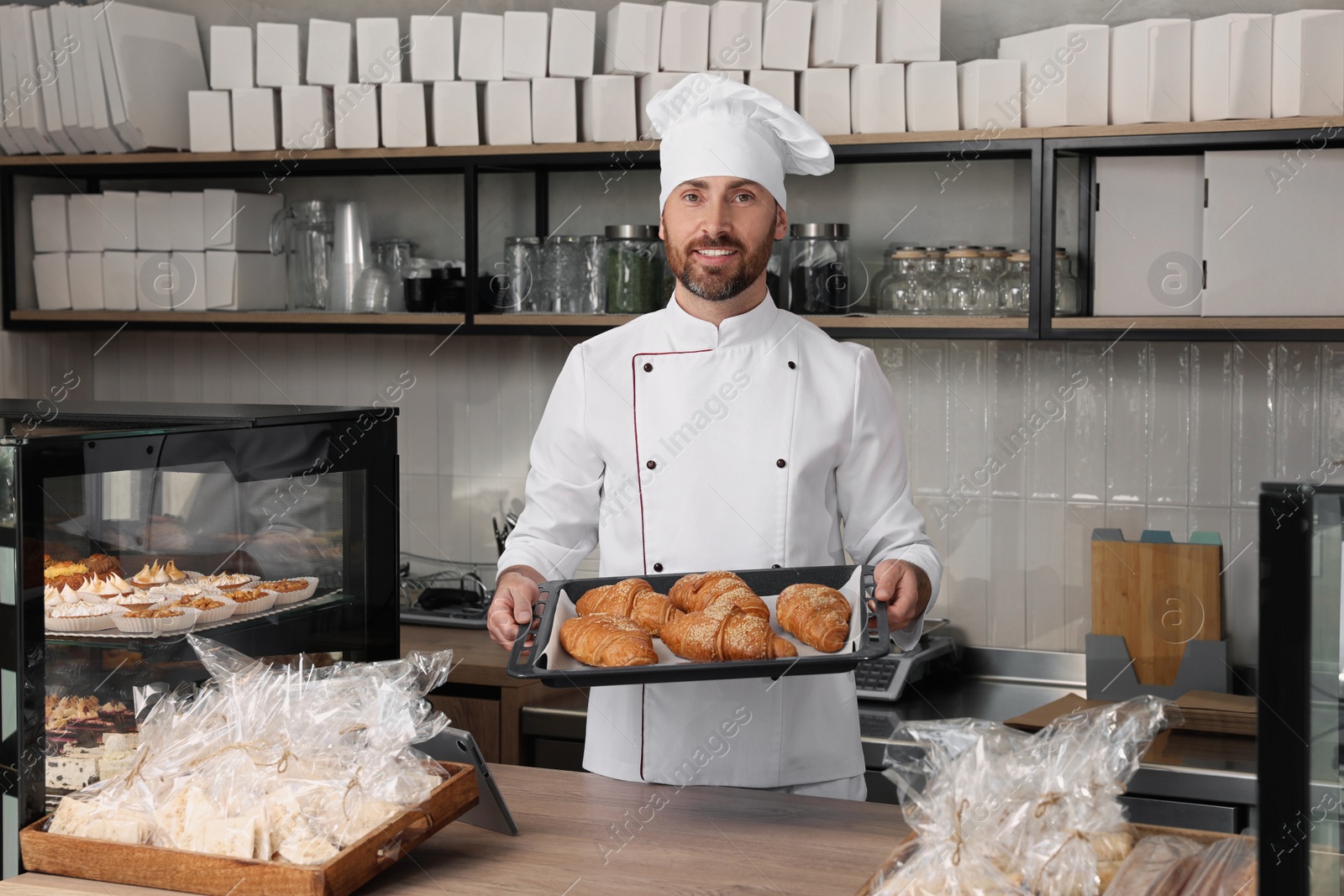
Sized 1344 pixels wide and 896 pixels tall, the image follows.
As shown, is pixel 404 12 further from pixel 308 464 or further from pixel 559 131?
pixel 308 464

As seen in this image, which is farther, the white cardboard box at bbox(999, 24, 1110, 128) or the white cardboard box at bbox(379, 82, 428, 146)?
the white cardboard box at bbox(379, 82, 428, 146)

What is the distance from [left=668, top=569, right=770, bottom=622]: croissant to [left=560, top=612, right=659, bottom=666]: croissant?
95 millimetres

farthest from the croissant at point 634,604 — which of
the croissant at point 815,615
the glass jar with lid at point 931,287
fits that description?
the glass jar with lid at point 931,287

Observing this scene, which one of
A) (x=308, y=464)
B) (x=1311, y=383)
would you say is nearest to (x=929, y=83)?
(x=1311, y=383)

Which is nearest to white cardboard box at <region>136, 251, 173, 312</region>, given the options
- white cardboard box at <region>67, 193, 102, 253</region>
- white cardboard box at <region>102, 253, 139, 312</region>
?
white cardboard box at <region>102, 253, 139, 312</region>

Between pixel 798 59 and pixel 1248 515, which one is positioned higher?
pixel 798 59

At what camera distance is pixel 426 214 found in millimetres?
3059

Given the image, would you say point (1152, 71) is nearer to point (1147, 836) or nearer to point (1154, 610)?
point (1154, 610)

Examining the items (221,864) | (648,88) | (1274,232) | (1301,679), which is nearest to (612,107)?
(648,88)

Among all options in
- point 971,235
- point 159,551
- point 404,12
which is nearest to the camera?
point 159,551

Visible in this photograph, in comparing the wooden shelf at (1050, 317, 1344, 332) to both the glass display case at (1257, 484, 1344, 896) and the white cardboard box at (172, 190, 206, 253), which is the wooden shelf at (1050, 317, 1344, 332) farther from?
the white cardboard box at (172, 190, 206, 253)

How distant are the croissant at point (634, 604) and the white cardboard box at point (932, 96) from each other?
1.37 metres

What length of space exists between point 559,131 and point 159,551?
1587 mm

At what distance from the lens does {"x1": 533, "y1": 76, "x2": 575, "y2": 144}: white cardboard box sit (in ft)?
8.73
